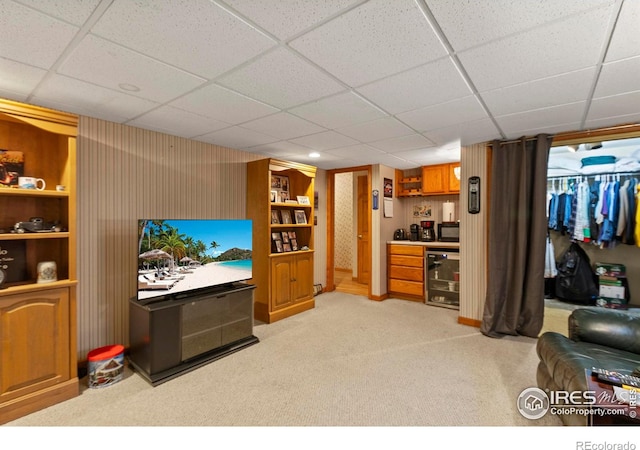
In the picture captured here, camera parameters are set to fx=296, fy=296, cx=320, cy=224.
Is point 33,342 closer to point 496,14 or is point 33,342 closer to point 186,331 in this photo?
point 186,331

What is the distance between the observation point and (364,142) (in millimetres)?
3520

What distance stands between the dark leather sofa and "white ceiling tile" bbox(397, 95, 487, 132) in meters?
1.82

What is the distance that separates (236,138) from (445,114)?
2194mm

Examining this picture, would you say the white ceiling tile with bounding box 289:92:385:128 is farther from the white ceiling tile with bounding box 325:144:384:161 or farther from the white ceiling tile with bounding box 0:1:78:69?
the white ceiling tile with bounding box 0:1:78:69

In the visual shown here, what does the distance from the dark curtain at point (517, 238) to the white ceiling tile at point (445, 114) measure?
107 centimetres

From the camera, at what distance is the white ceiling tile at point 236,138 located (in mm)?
3123

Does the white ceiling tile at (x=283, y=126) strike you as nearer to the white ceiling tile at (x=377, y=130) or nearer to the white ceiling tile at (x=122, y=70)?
the white ceiling tile at (x=377, y=130)

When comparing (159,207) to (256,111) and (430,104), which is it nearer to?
(256,111)

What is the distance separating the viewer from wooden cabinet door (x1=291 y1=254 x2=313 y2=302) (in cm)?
418

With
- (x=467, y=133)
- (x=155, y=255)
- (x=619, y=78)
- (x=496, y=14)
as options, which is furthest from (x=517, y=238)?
(x=155, y=255)

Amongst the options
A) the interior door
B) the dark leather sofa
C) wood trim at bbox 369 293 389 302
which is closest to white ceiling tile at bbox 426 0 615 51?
the dark leather sofa

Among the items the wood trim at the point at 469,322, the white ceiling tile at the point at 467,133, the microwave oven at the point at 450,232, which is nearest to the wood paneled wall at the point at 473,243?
the wood trim at the point at 469,322

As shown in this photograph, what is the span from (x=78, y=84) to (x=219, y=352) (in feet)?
8.07

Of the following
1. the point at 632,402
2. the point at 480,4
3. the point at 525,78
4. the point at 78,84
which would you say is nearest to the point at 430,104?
the point at 525,78
